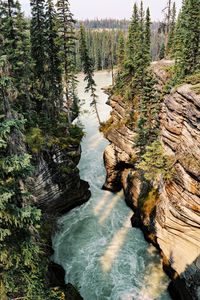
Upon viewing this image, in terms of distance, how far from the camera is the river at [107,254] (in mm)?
20547

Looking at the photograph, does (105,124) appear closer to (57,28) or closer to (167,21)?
(57,28)

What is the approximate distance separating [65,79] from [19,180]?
2045 cm

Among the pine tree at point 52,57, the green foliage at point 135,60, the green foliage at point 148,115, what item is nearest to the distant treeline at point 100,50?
the green foliage at point 135,60

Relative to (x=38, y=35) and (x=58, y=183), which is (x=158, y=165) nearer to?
(x=58, y=183)

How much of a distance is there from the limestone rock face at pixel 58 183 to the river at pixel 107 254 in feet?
4.80

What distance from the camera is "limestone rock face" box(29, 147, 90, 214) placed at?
24844 millimetres

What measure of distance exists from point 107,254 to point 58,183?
7.58m

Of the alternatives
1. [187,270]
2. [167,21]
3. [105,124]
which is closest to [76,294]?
[187,270]

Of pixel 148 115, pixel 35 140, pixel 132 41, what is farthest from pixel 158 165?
pixel 132 41

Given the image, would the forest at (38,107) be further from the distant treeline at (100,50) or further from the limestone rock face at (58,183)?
the distant treeline at (100,50)

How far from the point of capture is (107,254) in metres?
23.7

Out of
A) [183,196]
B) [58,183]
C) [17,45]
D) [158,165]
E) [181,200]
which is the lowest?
[58,183]

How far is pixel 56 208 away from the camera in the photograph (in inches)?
1066

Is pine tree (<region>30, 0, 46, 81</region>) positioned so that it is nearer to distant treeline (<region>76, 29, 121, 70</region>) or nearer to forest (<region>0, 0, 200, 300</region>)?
forest (<region>0, 0, 200, 300</region>)
